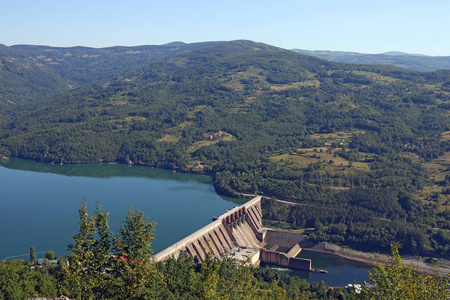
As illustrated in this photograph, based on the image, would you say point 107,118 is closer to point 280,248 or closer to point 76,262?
point 280,248

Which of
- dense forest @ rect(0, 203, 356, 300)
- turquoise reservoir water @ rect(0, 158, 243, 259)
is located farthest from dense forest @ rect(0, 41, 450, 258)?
dense forest @ rect(0, 203, 356, 300)

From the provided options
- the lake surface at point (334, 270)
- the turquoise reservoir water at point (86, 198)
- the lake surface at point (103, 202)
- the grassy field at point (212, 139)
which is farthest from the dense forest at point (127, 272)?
the grassy field at point (212, 139)

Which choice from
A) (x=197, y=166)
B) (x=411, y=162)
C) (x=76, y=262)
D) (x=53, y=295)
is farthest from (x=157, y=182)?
(x=76, y=262)

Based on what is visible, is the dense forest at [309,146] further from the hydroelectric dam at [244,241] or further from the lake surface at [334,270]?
the lake surface at [334,270]

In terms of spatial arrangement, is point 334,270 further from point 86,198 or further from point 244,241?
point 86,198

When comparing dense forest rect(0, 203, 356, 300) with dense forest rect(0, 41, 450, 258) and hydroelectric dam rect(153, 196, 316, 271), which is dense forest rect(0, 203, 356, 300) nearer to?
hydroelectric dam rect(153, 196, 316, 271)

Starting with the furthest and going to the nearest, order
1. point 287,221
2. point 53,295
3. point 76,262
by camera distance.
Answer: point 287,221
point 53,295
point 76,262

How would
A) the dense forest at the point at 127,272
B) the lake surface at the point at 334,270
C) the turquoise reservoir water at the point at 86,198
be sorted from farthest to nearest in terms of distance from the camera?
the turquoise reservoir water at the point at 86,198 → the lake surface at the point at 334,270 → the dense forest at the point at 127,272
